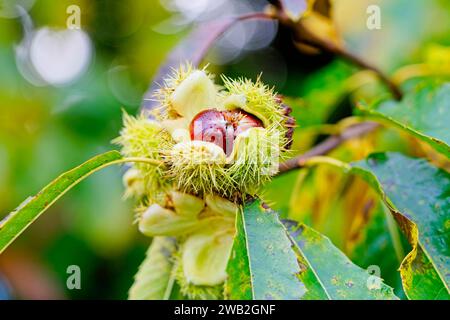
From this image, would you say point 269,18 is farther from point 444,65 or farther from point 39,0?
point 39,0

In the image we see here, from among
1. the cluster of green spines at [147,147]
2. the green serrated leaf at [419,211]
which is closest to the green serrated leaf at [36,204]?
the cluster of green spines at [147,147]

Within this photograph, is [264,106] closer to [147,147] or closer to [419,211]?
[147,147]

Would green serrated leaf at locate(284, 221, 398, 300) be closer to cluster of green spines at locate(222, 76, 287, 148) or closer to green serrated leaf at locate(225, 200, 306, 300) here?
green serrated leaf at locate(225, 200, 306, 300)

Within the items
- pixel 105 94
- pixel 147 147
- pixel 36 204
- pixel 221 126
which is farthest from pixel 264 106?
pixel 105 94

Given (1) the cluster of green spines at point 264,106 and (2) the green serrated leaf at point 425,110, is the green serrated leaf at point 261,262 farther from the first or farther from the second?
(2) the green serrated leaf at point 425,110

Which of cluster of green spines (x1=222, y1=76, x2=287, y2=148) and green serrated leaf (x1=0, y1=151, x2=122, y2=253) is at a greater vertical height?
cluster of green spines (x1=222, y1=76, x2=287, y2=148)

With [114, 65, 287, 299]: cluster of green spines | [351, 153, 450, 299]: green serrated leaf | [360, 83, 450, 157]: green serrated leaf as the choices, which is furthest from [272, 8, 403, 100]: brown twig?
[114, 65, 287, 299]: cluster of green spines
